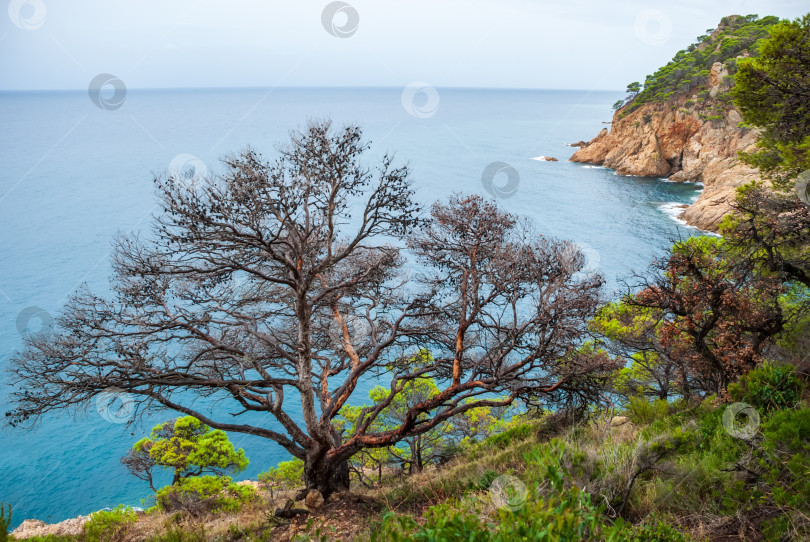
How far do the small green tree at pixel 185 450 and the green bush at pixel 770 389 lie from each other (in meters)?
22.9

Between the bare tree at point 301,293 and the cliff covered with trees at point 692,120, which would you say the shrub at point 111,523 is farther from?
the cliff covered with trees at point 692,120

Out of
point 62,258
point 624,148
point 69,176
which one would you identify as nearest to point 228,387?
point 62,258

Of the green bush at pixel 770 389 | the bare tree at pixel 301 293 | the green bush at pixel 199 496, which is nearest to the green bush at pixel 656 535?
the bare tree at pixel 301 293

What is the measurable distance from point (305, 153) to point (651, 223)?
59.9m

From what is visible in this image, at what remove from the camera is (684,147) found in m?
80.9

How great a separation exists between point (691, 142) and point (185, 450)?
8568cm

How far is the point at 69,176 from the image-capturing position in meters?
90.6

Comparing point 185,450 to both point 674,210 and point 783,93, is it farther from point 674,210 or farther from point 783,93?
point 674,210

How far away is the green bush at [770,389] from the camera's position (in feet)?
31.8

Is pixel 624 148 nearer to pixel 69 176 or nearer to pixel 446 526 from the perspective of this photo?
pixel 446 526

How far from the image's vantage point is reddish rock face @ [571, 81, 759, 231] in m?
60.3

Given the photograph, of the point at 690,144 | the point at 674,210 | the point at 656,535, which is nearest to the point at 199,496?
the point at 656,535

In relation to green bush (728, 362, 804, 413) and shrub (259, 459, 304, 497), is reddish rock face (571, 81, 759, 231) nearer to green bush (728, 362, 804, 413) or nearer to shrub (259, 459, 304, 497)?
green bush (728, 362, 804, 413)

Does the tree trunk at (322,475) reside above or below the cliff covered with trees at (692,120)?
below
